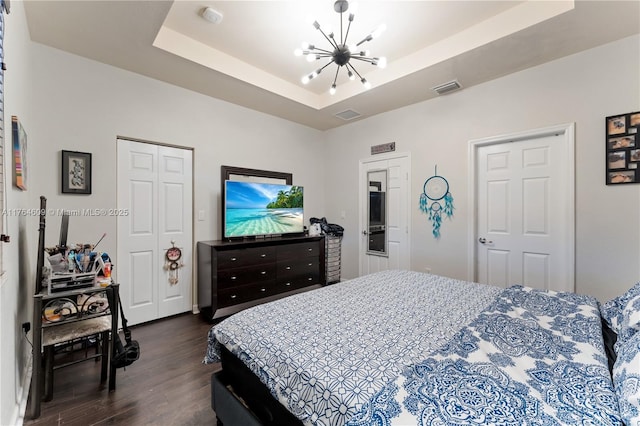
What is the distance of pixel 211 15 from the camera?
236 centimetres

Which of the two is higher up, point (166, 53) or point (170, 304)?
point (166, 53)

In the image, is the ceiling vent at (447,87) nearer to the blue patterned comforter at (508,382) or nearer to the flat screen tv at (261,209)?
the flat screen tv at (261,209)

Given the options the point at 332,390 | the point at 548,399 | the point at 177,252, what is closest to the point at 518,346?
the point at 548,399

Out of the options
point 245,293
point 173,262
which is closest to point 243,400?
point 245,293

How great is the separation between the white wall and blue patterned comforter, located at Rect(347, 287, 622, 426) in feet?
5.43

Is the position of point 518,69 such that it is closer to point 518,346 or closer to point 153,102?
point 518,346

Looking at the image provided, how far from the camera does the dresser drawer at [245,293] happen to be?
314 centimetres

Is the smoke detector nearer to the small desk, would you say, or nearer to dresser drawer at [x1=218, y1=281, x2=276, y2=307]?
the small desk

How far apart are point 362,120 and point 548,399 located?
414 centimetres

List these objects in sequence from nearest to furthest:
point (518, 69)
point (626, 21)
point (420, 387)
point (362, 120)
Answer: point (420, 387) < point (626, 21) < point (518, 69) < point (362, 120)

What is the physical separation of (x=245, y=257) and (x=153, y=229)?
107 cm

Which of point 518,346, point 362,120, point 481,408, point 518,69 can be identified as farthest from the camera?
point 362,120

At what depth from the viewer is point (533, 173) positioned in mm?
2990

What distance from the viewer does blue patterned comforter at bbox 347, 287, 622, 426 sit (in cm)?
81
